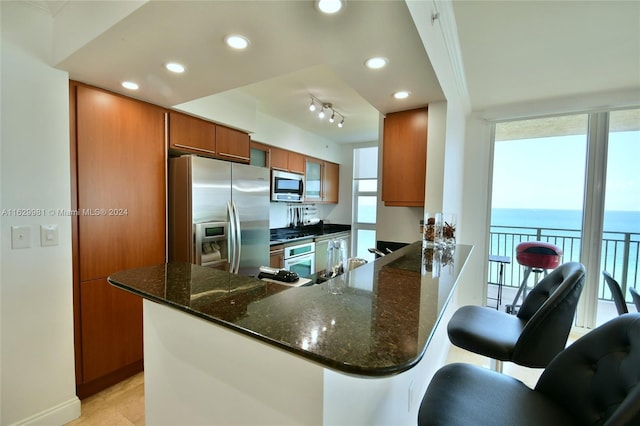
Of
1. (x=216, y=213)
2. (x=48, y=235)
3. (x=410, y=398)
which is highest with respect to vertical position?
(x=216, y=213)

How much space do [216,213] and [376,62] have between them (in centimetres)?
181

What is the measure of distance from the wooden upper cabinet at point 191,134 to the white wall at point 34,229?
72 centimetres

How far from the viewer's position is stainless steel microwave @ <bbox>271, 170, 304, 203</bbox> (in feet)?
12.3

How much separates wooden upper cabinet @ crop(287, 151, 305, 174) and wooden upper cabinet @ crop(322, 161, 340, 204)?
0.68m

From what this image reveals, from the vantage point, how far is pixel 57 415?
5.63ft

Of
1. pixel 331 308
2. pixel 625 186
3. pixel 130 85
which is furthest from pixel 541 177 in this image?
pixel 130 85

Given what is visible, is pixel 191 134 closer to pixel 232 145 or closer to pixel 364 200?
pixel 232 145

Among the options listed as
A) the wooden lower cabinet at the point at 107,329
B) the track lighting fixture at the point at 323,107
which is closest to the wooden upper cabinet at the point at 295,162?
the track lighting fixture at the point at 323,107

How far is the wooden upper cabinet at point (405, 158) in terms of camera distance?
228 centimetres

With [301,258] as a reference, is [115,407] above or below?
below

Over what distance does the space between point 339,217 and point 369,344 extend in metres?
4.75

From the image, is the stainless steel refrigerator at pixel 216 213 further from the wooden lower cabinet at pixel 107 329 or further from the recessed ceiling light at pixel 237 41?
the recessed ceiling light at pixel 237 41

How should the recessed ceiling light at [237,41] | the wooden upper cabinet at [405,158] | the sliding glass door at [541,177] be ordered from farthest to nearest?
the sliding glass door at [541,177]
the wooden upper cabinet at [405,158]
the recessed ceiling light at [237,41]

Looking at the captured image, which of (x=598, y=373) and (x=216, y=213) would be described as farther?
(x=216, y=213)
